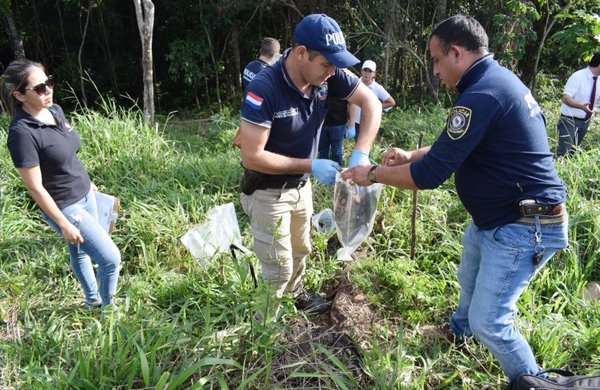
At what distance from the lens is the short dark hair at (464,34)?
1.87m

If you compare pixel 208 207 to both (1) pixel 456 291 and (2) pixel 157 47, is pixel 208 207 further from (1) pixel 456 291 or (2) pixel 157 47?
(2) pixel 157 47

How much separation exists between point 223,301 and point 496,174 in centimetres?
174

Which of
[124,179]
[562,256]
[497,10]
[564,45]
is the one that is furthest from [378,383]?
[497,10]

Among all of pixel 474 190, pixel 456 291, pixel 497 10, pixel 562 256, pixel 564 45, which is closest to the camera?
pixel 474 190

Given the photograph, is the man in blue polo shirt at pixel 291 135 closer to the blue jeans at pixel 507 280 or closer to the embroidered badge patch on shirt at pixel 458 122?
the embroidered badge patch on shirt at pixel 458 122

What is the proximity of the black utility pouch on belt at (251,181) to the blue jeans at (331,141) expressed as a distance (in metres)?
2.32

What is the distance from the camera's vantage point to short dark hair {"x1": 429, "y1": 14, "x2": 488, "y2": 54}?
1872 mm

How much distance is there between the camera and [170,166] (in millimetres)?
4852

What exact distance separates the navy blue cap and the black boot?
1.49 m

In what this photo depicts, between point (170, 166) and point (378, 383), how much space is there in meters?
3.47

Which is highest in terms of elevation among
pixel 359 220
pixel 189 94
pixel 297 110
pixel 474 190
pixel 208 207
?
pixel 297 110

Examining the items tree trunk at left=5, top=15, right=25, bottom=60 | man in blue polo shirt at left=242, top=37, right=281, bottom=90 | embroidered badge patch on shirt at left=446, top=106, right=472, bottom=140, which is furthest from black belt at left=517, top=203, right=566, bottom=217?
tree trunk at left=5, top=15, right=25, bottom=60

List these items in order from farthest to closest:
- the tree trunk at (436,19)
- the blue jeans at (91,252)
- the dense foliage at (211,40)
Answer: the dense foliage at (211,40) → the tree trunk at (436,19) → the blue jeans at (91,252)

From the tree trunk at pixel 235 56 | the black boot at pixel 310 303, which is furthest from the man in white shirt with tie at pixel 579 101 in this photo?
the tree trunk at pixel 235 56
